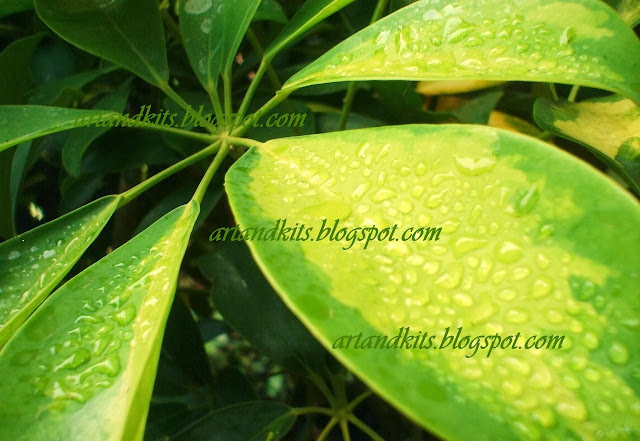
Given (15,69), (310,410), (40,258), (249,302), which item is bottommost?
(310,410)

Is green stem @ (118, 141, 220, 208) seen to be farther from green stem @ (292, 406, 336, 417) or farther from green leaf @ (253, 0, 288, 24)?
green stem @ (292, 406, 336, 417)

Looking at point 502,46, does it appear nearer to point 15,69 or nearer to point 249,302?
point 249,302

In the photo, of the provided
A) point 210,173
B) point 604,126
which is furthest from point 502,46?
point 210,173

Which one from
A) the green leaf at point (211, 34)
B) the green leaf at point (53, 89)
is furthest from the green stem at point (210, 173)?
the green leaf at point (53, 89)

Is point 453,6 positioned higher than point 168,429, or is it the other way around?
point 453,6

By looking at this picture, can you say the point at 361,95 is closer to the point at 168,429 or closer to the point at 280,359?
the point at 280,359

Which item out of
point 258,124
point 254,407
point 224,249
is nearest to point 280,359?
point 254,407

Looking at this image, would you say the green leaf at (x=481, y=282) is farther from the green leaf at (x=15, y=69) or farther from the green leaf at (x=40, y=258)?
the green leaf at (x=15, y=69)
